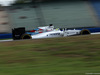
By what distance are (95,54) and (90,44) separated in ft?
4.26

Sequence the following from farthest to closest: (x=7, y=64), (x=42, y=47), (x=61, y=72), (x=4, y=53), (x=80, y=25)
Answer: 1. (x=80, y=25)
2. (x=42, y=47)
3. (x=4, y=53)
4. (x=7, y=64)
5. (x=61, y=72)

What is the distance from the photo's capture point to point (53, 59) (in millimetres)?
6758

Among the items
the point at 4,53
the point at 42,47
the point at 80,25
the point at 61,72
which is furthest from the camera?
the point at 80,25

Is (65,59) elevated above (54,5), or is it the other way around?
(54,5)

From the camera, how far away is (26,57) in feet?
23.1

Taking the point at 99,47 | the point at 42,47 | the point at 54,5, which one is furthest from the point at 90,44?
the point at 54,5

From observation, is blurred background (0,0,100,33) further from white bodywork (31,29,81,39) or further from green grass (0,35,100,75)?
green grass (0,35,100,75)

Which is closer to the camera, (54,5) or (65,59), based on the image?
(65,59)

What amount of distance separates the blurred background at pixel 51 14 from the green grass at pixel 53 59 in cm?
1206

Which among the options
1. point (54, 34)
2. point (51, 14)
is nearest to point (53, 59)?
point (54, 34)

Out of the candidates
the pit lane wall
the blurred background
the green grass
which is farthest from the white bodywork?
the pit lane wall

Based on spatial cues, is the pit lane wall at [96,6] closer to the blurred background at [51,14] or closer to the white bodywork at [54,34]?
the blurred background at [51,14]

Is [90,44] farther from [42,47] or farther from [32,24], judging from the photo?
[32,24]

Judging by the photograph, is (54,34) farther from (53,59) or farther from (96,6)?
(96,6)
